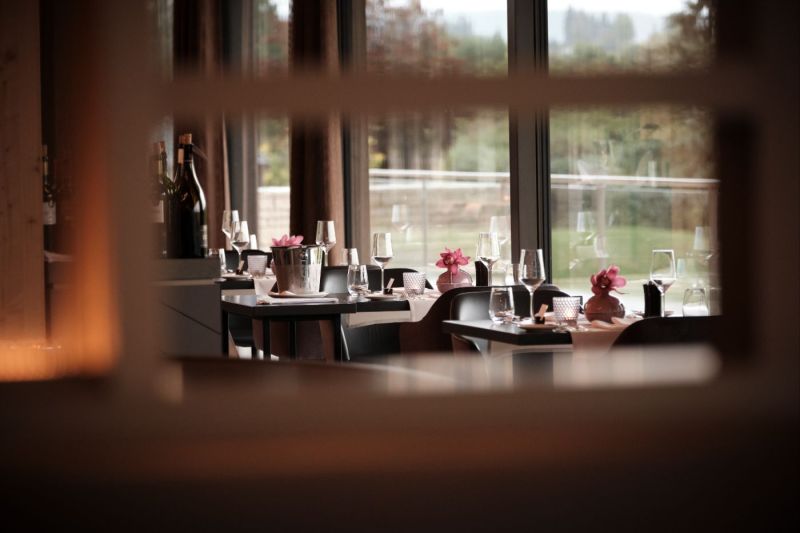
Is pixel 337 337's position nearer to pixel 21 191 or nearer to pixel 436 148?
pixel 21 191

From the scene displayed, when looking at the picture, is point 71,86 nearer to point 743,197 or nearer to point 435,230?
point 743,197

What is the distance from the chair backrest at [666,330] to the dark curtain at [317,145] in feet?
16.1

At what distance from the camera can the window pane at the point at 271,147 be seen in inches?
367

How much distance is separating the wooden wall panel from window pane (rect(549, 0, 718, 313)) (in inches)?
139

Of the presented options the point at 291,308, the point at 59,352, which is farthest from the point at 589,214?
the point at 59,352

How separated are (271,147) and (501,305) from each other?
5.96m

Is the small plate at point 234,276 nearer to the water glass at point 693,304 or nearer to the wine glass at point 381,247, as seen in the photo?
the wine glass at point 381,247

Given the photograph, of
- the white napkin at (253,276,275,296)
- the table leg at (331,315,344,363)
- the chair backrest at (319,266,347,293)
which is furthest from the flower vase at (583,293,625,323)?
the chair backrest at (319,266,347,293)

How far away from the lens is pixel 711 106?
1328mm

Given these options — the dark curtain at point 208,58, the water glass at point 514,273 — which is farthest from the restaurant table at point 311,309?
the dark curtain at point 208,58

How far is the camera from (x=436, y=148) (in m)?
7.29

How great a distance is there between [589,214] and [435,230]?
1.53m

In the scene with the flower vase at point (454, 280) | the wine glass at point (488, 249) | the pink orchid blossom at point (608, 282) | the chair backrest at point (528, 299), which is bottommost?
the chair backrest at point (528, 299)

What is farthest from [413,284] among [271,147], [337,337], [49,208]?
[271,147]
